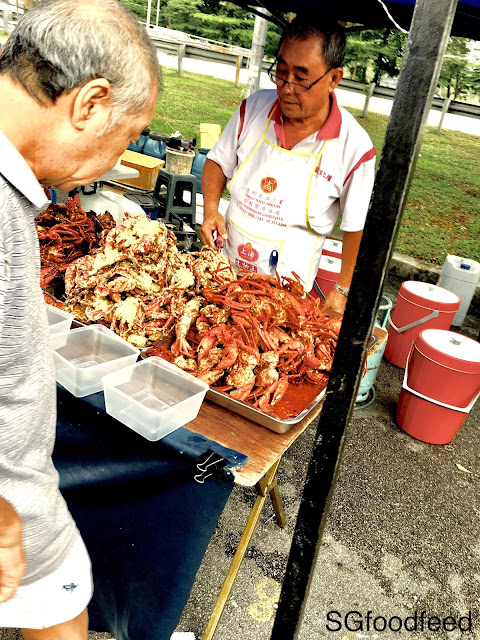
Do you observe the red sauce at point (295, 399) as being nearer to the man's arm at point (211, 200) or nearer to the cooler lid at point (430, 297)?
the man's arm at point (211, 200)

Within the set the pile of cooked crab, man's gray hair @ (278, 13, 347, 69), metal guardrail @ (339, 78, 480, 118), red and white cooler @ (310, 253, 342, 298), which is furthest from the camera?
metal guardrail @ (339, 78, 480, 118)

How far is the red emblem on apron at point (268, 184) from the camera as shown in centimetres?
297

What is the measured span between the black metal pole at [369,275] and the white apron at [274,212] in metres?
1.89

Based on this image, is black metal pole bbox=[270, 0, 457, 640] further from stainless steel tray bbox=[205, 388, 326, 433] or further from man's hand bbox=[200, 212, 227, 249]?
man's hand bbox=[200, 212, 227, 249]

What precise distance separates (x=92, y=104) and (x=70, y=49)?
11cm

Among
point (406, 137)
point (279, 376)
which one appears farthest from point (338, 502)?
point (406, 137)

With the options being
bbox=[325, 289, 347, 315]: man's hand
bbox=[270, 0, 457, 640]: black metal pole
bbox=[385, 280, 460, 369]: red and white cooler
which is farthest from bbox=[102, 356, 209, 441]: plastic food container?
bbox=[385, 280, 460, 369]: red and white cooler

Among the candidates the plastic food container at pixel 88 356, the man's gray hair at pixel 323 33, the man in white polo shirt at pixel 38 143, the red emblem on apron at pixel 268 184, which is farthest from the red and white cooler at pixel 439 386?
the man in white polo shirt at pixel 38 143

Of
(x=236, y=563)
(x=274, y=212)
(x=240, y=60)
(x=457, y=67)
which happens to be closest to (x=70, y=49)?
(x=236, y=563)

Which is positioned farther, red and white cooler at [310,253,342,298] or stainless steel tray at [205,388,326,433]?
red and white cooler at [310,253,342,298]

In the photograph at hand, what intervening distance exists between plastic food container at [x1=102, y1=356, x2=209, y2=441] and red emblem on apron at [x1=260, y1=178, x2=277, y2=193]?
1546 millimetres

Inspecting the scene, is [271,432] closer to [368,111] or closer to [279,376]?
[279,376]

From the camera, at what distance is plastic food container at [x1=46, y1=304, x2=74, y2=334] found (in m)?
1.91

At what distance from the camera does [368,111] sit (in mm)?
17203
